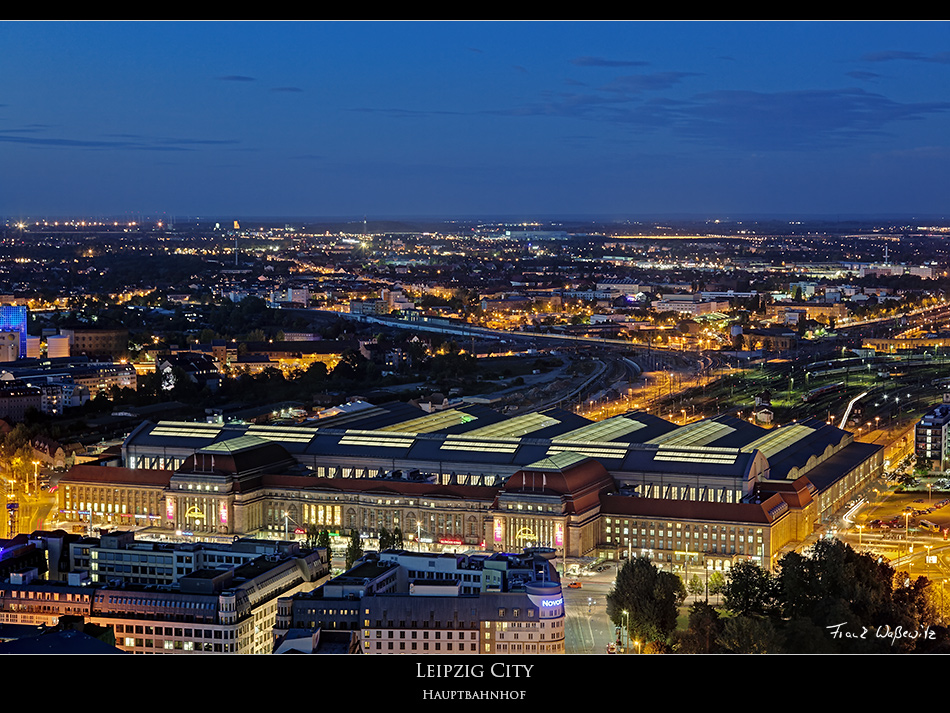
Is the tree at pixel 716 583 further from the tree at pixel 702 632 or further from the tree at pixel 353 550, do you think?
the tree at pixel 353 550

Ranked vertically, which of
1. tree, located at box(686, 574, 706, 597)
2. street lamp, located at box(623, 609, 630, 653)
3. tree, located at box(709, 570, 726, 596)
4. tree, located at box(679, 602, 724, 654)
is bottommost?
tree, located at box(686, 574, 706, 597)

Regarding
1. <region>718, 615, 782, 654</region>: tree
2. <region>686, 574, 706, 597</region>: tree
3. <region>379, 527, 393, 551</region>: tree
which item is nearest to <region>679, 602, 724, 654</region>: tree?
<region>718, 615, 782, 654</region>: tree

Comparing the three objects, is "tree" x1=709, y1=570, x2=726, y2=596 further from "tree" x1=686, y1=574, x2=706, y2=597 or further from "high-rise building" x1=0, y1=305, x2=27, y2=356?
"high-rise building" x1=0, y1=305, x2=27, y2=356

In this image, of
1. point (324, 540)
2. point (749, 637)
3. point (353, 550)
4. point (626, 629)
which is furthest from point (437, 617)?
point (324, 540)

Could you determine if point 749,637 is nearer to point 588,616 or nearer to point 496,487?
point 588,616

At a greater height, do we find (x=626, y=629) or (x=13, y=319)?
(x=13, y=319)

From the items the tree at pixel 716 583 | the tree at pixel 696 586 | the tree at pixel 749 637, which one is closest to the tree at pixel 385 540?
the tree at pixel 696 586
